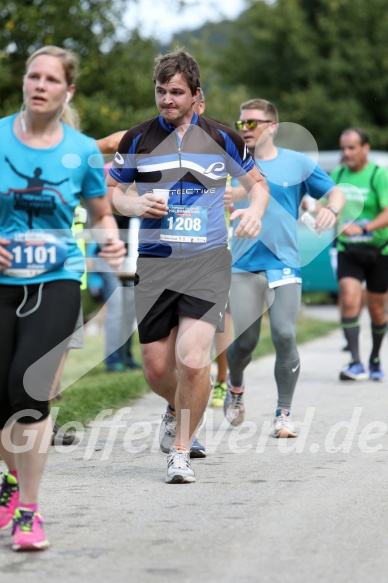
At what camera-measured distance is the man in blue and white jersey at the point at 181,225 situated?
631cm

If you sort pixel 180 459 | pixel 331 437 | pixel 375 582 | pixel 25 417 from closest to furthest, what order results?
pixel 375 582
pixel 25 417
pixel 180 459
pixel 331 437

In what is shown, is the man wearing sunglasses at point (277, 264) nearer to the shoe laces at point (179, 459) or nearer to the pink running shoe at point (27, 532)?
the shoe laces at point (179, 459)

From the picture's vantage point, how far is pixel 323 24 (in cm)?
3634

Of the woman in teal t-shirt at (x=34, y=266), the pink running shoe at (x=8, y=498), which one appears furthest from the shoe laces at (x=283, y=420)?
the woman in teal t-shirt at (x=34, y=266)

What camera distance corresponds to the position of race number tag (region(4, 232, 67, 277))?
15.9 ft

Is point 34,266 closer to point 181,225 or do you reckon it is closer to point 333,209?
point 181,225

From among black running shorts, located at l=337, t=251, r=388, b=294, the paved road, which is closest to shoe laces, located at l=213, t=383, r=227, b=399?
the paved road

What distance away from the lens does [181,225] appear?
6328 millimetres

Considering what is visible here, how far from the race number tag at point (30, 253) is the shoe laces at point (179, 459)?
1.75 m

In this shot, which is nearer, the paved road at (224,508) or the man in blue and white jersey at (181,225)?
the paved road at (224,508)

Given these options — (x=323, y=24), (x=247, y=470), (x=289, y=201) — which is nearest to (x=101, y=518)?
(x=247, y=470)

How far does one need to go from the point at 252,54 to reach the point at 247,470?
32923 millimetres

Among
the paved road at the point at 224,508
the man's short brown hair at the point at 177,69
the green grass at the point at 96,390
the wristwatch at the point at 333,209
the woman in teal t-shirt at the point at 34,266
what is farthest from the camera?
the green grass at the point at 96,390

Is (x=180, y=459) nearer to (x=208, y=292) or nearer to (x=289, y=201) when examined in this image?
(x=208, y=292)
